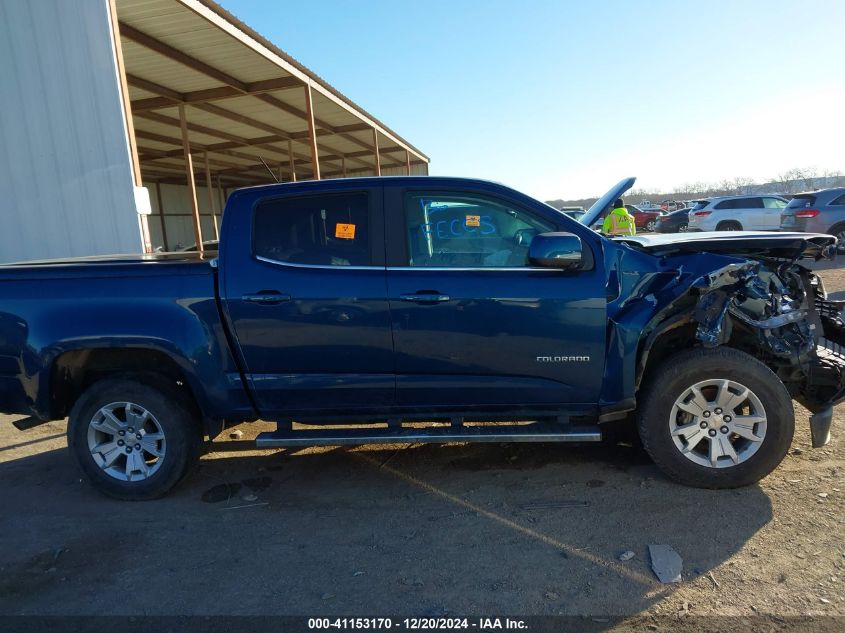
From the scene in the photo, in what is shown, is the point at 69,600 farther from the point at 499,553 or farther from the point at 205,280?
the point at 499,553

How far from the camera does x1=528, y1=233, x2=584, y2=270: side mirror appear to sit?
3109 mm

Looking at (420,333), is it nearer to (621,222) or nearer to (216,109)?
(621,222)

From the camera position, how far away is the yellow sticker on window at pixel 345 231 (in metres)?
3.40

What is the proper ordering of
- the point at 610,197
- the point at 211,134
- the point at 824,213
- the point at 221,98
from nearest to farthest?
the point at 610,197 → the point at 221,98 → the point at 824,213 → the point at 211,134

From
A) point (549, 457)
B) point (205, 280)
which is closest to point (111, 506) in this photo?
point (205, 280)

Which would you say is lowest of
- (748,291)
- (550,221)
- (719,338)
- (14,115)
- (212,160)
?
(719,338)

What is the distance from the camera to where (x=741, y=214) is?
19328mm

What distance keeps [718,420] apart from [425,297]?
1.94 metres

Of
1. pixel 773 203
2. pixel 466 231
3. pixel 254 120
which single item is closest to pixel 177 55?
pixel 254 120

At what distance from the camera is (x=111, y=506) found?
140 inches

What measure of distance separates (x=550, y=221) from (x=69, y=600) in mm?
3285

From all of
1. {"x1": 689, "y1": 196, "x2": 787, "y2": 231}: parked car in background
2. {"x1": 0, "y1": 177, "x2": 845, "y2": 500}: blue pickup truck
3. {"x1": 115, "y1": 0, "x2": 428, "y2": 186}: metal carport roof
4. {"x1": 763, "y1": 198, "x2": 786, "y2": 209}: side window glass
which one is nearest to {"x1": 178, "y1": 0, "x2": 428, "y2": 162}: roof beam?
{"x1": 115, "y1": 0, "x2": 428, "y2": 186}: metal carport roof

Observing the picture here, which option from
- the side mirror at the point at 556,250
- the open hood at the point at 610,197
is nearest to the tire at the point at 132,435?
the side mirror at the point at 556,250

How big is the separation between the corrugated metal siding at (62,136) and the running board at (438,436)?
4.77 m
